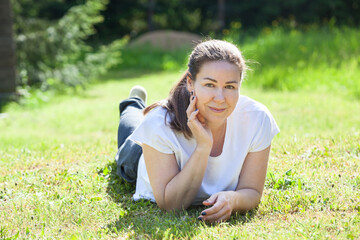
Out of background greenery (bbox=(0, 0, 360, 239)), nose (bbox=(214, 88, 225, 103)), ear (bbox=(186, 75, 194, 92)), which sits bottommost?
background greenery (bbox=(0, 0, 360, 239))

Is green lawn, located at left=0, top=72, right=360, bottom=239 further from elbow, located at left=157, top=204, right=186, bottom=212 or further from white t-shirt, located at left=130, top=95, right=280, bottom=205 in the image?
white t-shirt, located at left=130, top=95, right=280, bottom=205

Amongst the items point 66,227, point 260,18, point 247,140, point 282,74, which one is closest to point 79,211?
point 66,227

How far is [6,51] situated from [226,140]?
22.3 ft

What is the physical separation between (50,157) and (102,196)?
1.42 metres

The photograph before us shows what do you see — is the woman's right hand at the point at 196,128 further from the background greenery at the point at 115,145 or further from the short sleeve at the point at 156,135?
the background greenery at the point at 115,145

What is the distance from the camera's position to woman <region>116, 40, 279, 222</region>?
2934 mm

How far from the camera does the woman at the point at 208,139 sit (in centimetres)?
293

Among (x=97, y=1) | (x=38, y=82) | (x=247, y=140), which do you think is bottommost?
(x=38, y=82)

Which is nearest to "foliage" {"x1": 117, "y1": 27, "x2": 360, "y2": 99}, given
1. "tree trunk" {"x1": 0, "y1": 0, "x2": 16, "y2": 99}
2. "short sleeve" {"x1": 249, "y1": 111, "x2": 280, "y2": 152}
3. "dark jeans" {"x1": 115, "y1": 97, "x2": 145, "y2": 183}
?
"tree trunk" {"x1": 0, "y1": 0, "x2": 16, "y2": 99}

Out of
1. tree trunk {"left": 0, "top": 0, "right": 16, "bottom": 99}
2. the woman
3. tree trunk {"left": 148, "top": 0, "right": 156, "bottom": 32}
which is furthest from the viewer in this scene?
tree trunk {"left": 148, "top": 0, "right": 156, "bottom": 32}

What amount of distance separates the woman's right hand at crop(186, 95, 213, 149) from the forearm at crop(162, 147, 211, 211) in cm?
5

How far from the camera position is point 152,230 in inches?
113

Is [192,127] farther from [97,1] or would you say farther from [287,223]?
[97,1]

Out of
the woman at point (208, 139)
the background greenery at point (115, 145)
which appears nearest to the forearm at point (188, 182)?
the woman at point (208, 139)
